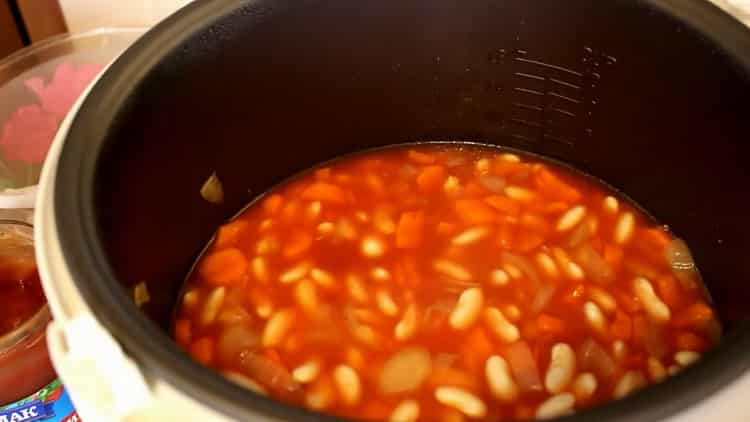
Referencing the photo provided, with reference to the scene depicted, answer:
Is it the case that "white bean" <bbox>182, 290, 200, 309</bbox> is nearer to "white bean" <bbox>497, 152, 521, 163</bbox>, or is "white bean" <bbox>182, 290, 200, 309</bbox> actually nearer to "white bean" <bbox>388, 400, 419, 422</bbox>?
"white bean" <bbox>388, 400, 419, 422</bbox>

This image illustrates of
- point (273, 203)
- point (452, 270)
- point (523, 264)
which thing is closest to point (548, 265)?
point (523, 264)

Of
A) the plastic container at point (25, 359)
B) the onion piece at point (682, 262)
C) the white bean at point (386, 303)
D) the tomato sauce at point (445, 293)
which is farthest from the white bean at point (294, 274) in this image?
the onion piece at point (682, 262)

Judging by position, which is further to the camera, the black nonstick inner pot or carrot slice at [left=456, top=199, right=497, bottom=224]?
carrot slice at [left=456, top=199, right=497, bottom=224]

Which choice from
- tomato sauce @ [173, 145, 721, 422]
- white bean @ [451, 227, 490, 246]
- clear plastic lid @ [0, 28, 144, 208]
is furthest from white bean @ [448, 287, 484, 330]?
clear plastic lid @ [0, 28, 144, 208]

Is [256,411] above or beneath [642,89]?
beneath

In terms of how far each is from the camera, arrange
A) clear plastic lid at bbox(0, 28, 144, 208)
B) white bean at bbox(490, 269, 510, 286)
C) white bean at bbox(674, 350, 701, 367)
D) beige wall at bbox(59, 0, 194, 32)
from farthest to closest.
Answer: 1. beige wall at bbox(59, 0, 194, 32)
2. clear plastic lid at bbox(0, 28, 144, 208)
3. white bean at bbox(490, 269, 510, 286)
4. white bean at bbox(674, 350, 701, 367)

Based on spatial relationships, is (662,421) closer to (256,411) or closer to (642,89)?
(256,411)

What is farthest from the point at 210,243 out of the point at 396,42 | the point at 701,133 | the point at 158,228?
the point at 701,133
